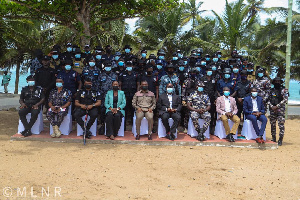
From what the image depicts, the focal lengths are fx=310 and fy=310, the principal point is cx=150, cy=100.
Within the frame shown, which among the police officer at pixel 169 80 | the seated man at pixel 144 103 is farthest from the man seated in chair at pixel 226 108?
the seated man at pixel 144 103

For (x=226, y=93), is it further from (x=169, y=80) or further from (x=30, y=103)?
(x=30, y=103)

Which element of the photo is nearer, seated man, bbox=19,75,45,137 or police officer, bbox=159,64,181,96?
seated man, bbox=19,75,45,137

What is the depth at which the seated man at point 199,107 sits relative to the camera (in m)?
8.37

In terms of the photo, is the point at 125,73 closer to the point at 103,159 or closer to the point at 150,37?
the point at 103,159

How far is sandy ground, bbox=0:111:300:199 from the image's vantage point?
4766 mm

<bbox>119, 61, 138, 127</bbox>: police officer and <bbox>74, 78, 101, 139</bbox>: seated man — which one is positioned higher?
<bbox>119, 61, 138, 127</bbox>: police officer

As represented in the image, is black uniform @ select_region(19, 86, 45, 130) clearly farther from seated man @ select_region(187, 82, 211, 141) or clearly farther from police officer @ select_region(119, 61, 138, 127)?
seated man @ select_region(187, 82, 211, 141)

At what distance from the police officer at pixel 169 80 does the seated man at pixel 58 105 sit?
8.47 feet

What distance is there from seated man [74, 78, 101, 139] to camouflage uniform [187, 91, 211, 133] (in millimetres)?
2554

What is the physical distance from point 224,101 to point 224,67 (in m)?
1.61

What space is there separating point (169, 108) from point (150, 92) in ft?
2.26

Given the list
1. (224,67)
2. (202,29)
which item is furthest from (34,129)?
(202,29)


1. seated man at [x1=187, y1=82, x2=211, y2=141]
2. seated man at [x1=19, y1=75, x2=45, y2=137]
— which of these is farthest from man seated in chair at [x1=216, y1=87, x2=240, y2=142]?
seated man at [x1=19, y1=75, x2=45, y2=137]

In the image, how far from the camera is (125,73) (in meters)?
9.06
